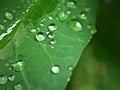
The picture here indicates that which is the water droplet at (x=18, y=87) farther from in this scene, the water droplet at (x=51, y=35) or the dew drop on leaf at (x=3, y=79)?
the water droplet at (x=51, y=35)

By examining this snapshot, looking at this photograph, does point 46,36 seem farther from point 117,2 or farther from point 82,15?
point 117,2

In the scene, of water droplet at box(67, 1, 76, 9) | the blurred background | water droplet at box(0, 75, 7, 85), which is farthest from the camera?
the blurred background

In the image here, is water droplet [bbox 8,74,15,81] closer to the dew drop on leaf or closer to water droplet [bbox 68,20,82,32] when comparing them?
the dew drop on leaf

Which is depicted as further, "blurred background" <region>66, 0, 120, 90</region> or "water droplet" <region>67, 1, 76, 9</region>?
"blurred background" <region>66, 0, 120, 90</region>

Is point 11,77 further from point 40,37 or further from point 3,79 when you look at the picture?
point 40,37

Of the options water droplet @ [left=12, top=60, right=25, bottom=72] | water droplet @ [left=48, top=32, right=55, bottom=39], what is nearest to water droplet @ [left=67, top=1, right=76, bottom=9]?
water droplet @ [left=48, top=32, right=55, bottom=39]

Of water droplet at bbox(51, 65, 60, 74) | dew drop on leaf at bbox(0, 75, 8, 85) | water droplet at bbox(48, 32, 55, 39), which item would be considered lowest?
water droplet at bbox(51, 65, 60, 74)

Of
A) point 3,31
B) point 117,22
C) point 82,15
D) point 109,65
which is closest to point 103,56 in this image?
point 109,65

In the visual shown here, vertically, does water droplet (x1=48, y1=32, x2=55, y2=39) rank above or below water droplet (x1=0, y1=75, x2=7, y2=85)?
above
